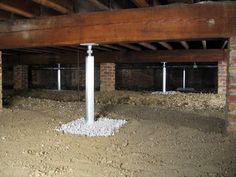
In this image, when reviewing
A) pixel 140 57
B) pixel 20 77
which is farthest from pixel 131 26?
Answer: pixel 20 77

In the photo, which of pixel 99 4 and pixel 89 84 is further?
pixel 89 84

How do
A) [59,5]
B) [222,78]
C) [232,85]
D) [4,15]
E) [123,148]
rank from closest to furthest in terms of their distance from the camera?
[123,148] < [232,85] < [59,5] < [4,15] < [222,78]

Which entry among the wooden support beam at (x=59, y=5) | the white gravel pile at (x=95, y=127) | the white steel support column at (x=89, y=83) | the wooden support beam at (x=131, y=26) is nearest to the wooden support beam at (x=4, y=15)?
the wooden support beam at (x=131, y=26)

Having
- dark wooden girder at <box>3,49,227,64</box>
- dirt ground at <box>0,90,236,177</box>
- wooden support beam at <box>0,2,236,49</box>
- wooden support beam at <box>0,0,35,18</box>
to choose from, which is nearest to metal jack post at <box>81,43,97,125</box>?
wooden support beam at <box>0,2,236,49</box>

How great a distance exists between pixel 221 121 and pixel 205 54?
148 inches

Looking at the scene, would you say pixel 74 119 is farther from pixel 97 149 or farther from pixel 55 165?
pixel 55 165

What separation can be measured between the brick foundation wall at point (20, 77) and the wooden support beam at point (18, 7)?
6548 millimetres

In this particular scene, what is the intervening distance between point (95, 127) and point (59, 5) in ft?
5.05

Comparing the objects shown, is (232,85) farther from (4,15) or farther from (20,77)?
(20,77)

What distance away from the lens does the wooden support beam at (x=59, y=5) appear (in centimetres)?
320

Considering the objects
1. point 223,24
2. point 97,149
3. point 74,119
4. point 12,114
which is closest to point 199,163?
point 97,149

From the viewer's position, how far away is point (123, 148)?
9.50ft

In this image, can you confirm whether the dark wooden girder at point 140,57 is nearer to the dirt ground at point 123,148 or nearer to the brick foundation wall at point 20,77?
the brick foundation wall at point 20,77

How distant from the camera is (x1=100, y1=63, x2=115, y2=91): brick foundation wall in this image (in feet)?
28.6
